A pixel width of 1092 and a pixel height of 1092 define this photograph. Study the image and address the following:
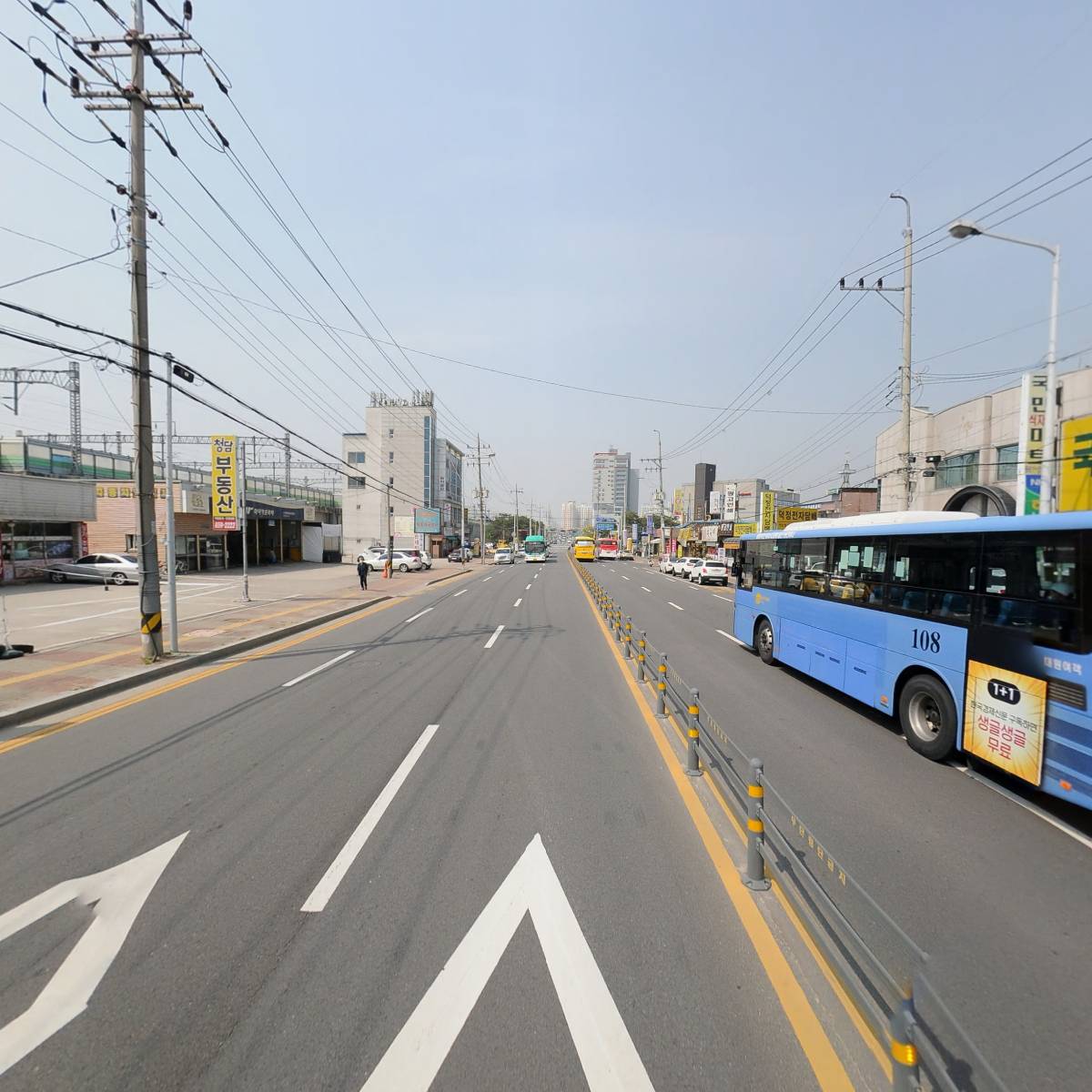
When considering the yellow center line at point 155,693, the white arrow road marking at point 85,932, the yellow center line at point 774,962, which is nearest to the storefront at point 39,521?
the yellow center line at point 155,693

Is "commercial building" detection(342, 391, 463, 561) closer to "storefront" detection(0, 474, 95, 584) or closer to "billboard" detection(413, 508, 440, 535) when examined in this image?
"billboard" detection(413, 508, 440, 535)

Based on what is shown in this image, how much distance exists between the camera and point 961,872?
4348 millimetres

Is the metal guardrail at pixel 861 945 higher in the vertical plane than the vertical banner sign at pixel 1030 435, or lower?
lower

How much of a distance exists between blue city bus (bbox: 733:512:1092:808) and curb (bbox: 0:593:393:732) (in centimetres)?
1132

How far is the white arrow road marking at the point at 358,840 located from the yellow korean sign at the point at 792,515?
37312mm

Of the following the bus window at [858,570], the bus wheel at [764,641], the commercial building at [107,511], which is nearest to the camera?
the bus window at [858,570]

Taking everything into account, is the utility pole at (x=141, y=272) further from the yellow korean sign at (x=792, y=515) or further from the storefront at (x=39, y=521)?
the yellow korean sign at (x=792, y=515)

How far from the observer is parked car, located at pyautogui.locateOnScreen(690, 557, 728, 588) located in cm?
3498

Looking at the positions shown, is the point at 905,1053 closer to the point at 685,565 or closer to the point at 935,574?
the point at 935,574

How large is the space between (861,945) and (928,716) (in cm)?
511

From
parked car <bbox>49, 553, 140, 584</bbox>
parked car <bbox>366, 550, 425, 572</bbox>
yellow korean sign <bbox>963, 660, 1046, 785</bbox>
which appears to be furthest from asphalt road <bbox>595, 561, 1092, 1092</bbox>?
parked car <bbox>366, 550, 425, 572</bbox>

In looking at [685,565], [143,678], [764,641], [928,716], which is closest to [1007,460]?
[764,641]

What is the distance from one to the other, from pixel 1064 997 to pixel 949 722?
12.0ft

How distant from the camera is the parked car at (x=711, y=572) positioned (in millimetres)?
34978
